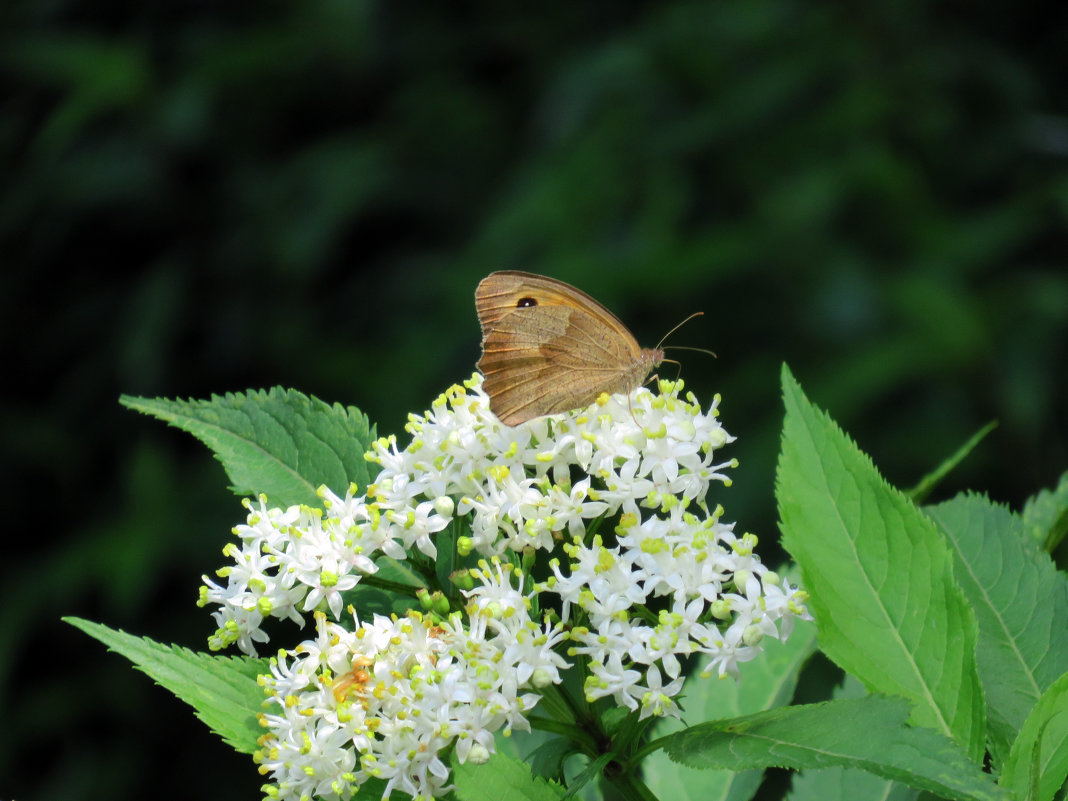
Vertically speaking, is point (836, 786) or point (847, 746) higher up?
point (847, 746)

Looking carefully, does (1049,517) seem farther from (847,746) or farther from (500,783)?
(500,783)

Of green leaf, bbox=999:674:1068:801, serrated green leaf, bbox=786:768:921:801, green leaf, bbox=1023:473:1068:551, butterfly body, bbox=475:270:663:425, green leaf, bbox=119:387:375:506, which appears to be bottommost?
serrated green leaf, bbox=786:768:921:801

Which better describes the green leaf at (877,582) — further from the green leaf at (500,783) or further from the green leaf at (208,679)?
the green leaf at (208,679)

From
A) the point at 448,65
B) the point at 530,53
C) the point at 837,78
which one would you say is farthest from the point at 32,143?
the point at 837,78

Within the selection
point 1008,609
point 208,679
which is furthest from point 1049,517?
point 208,679

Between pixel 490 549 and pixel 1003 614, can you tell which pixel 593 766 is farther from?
pixel 1003 614

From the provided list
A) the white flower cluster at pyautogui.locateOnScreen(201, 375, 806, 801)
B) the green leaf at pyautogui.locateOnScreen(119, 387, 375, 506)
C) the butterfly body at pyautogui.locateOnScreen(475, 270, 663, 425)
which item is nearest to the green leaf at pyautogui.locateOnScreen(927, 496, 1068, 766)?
the white flower cluster at pyautogui.locateOnScreen(201, 375, 806, 801)

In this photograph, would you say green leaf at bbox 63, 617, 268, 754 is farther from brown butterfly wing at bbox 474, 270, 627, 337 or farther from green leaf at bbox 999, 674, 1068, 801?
green leaf at bbox 999, 674, 1068, 801
